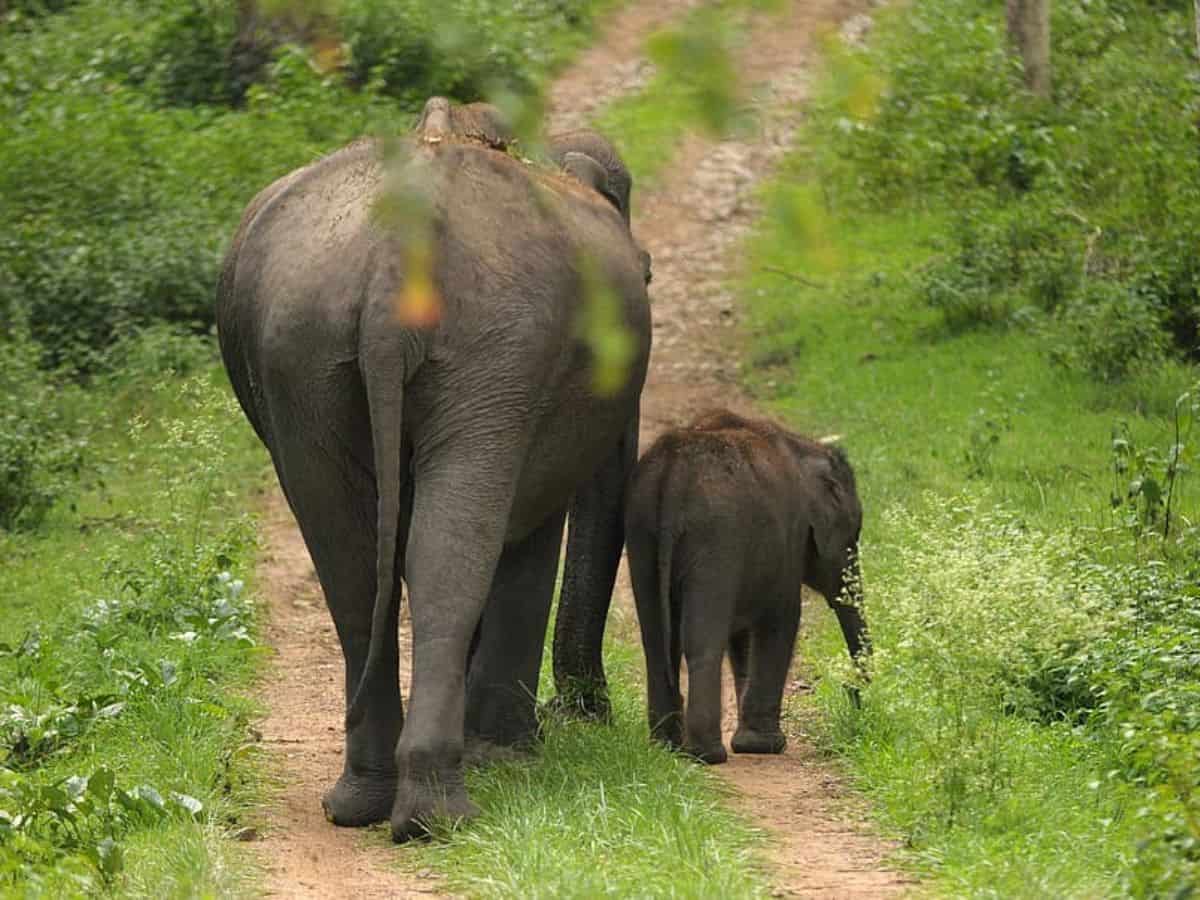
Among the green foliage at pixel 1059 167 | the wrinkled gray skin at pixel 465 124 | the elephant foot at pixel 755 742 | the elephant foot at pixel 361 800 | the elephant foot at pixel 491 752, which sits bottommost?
the green foliage at pixel 1059 167

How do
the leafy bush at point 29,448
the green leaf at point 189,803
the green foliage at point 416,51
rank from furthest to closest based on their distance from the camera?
the green foliage at point 416,51 → the leafy bush at point 29,448 → the green leaf at point 189,803

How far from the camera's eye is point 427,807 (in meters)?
6.04

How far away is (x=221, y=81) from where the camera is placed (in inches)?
809

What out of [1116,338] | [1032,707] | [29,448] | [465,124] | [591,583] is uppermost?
[465,124]

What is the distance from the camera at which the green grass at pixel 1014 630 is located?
217 inches

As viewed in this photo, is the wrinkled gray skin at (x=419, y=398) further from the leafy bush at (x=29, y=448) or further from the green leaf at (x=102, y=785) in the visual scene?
the leafy bush at (x=29, y=448)

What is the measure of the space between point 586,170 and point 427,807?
2424 millimetres

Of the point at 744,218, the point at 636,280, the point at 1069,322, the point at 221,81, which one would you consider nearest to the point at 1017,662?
the point at 636,280

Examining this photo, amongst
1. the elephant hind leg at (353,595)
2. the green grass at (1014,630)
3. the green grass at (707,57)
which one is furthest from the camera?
the elephant hind leg at (353,595)

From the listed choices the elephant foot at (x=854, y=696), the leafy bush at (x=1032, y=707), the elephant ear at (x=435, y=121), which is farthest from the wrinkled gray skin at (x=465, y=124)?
the elephant foot at (x=854, y=696)

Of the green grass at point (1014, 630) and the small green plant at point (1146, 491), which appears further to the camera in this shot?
the small green plant at point (1146, 491)

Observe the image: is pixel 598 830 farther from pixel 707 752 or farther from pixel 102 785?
pixel 707 752

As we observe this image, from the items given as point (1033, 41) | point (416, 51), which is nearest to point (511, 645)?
point (1033, 41)

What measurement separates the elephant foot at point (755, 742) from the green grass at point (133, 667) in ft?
5.62
